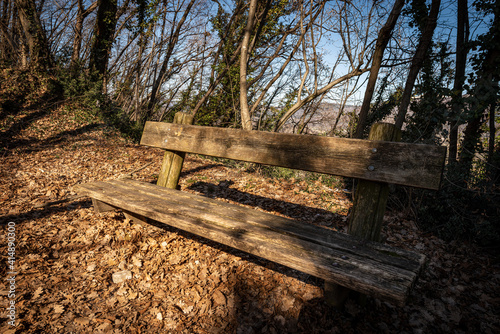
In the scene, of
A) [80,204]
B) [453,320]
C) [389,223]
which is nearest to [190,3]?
[80,204]

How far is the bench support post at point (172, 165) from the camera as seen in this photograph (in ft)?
9.47

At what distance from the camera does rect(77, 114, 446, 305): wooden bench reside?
1434mm

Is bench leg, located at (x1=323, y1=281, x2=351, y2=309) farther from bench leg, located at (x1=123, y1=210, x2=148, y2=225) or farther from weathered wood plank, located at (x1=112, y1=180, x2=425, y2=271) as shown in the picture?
bench leg, located at (x1=123, y1=210, x2=148, y2=225)

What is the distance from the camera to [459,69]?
5.43 meters

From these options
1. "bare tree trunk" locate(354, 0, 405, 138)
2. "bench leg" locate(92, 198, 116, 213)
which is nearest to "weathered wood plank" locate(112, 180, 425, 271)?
"bench leg" locate(92, 198, 116, 213)

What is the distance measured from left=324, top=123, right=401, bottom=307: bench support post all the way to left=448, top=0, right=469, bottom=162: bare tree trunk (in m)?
3.44

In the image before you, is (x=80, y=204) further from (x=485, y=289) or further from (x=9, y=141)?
(x=485, y=289)

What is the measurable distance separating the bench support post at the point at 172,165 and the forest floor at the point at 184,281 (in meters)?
0.58

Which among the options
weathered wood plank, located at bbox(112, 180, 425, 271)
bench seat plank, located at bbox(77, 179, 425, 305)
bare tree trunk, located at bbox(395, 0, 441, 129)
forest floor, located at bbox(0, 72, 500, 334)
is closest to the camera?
bench seat plank, located at bbox(77, 179, 425, 305)

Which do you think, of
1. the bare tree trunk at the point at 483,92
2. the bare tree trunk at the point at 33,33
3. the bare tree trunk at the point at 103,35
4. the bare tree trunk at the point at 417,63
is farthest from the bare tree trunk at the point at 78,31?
the bare tree trunk at the point at 483,92

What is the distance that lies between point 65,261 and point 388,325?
284 centimetres

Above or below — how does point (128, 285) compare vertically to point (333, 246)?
below

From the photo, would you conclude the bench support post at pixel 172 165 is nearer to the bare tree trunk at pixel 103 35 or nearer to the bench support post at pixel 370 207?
the bench support post at pixel 370 207

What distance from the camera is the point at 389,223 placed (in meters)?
3.79
